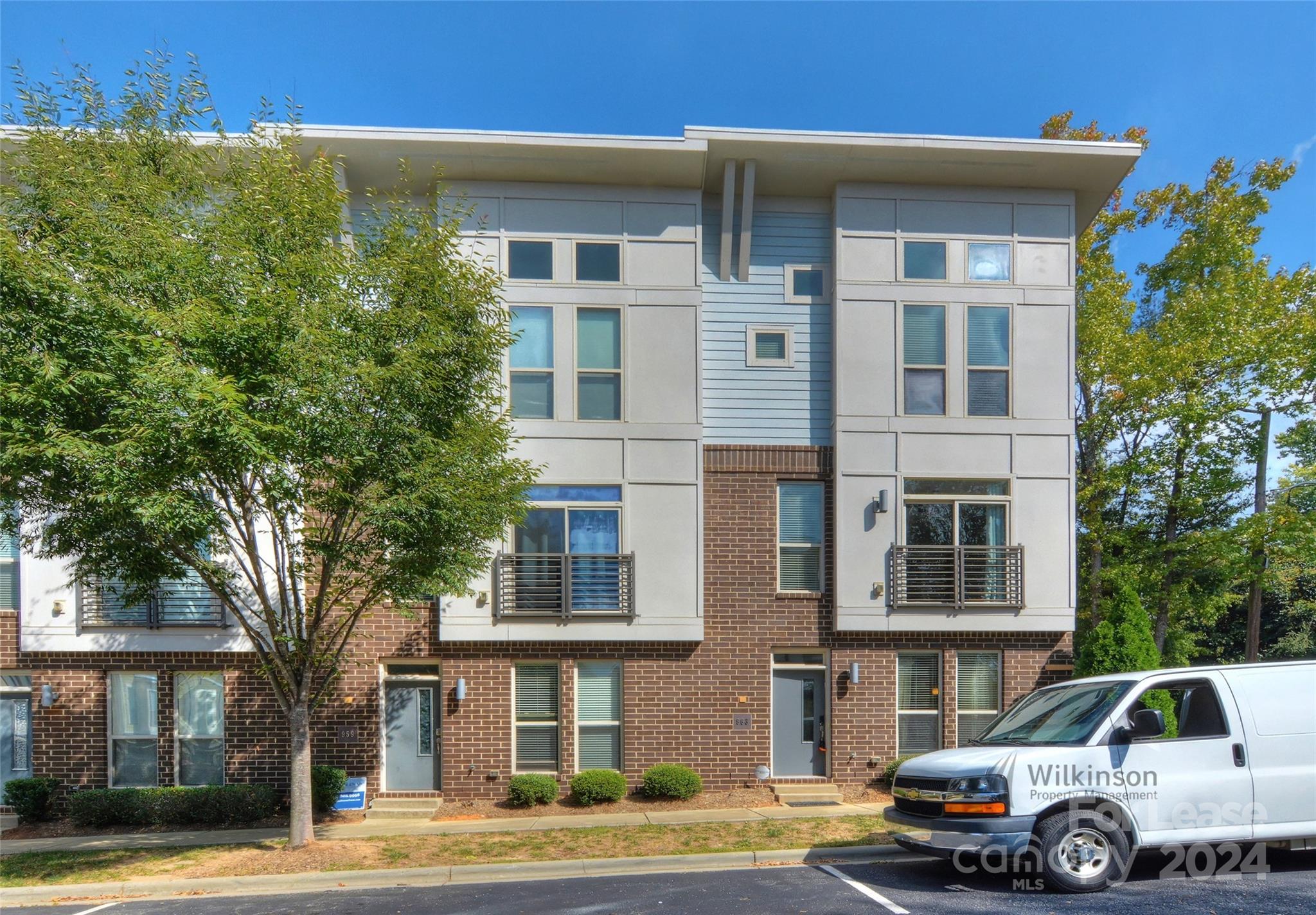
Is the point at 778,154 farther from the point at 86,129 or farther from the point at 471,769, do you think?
the point at 471,769

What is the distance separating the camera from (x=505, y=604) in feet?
41.1

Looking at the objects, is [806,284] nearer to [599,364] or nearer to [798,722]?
[599,364]

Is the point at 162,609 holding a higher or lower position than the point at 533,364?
lower

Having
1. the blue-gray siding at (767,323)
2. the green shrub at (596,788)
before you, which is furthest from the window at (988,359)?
the green shrub at (596,788)

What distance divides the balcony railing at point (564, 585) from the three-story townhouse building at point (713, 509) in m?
0.04

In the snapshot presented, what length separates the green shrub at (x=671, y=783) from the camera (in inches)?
478

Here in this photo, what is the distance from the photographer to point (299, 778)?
32.0ft

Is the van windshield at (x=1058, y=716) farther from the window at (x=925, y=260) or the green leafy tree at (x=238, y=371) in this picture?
the window at (x=925, y=260)

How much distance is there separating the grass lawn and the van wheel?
2.59 metres

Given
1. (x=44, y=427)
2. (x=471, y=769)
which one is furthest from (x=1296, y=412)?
(x=44, y=427)

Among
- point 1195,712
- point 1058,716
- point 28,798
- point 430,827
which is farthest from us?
point 28,798

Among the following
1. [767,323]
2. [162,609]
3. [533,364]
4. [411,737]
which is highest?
[767,323]

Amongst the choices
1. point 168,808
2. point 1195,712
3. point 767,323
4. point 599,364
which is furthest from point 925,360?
point 168,808

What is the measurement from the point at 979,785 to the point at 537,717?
23.9ft
